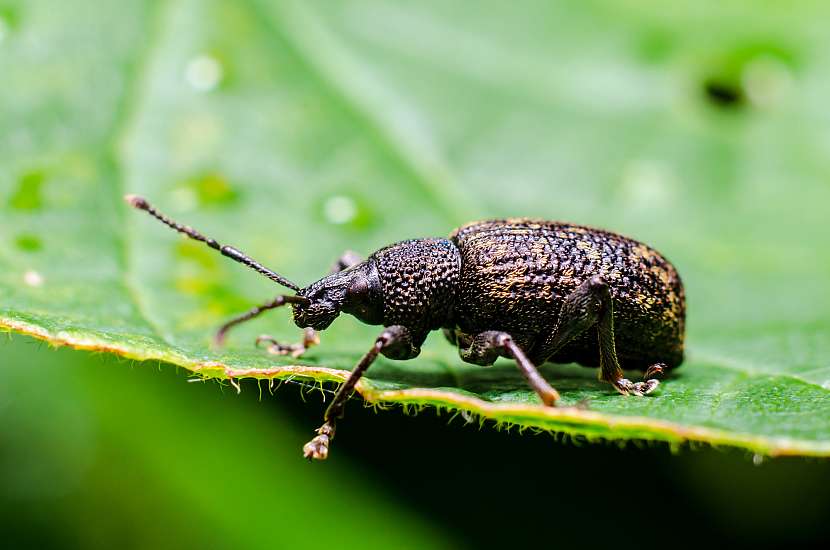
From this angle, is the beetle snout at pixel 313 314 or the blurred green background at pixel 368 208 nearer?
the beetle snout at pixel 313 314

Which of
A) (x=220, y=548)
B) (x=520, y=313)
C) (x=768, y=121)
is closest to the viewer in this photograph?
(x=520, y=313)

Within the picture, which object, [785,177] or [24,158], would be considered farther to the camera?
[785,177]

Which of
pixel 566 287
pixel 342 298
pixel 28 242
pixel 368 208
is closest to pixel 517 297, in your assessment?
pixel 566 287

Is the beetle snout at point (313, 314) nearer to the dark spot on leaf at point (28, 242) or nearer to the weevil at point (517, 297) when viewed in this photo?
the weevil at point (517, 297)

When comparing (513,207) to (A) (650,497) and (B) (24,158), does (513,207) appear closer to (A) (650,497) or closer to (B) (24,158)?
(A) (650,497)

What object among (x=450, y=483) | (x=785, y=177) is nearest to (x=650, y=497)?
(x=450, y=483)

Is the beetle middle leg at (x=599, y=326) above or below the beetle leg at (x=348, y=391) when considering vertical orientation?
above

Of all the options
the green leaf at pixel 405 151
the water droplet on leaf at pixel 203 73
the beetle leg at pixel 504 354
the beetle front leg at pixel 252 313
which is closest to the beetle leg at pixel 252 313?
the beetle front leg at pixel 252 313

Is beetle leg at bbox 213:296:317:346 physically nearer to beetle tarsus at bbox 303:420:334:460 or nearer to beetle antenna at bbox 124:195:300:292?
beetle antenna at bbox 124:195:300:292
